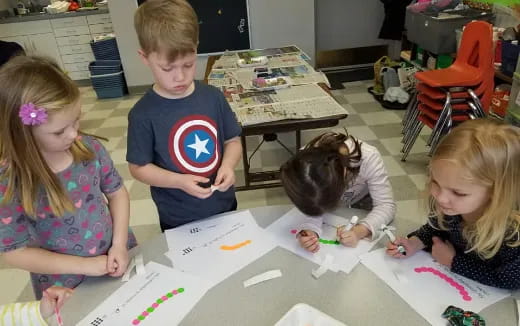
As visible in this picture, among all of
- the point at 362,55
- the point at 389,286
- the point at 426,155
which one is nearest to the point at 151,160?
the point at 389,286

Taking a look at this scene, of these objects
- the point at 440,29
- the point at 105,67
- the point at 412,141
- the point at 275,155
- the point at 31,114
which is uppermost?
the point at 31,114

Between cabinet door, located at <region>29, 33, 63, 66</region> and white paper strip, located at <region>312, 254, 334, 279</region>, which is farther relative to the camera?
cabinet door, located at <region>29, 33, 63, 66</region>

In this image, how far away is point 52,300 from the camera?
32.3 inches

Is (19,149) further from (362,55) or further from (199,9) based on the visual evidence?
(362,55)

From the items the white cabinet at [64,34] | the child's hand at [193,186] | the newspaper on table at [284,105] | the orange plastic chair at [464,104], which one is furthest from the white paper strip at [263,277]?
the white cabinet at [64,34]

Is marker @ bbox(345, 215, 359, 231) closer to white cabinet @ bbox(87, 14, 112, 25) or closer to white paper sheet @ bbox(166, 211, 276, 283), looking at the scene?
white paper sheet @ bbox(166, 211, 276, 283)

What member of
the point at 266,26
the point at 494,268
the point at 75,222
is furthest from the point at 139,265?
the point at 266,26

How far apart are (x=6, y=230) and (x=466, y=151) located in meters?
0.93

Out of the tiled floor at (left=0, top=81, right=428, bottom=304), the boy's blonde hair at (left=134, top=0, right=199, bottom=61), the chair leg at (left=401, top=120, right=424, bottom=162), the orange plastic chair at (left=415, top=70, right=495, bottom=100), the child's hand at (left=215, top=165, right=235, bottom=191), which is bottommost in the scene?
the tiled floor at (left=0, top=81, right=428, bottom=304)

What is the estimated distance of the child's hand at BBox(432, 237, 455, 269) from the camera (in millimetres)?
865

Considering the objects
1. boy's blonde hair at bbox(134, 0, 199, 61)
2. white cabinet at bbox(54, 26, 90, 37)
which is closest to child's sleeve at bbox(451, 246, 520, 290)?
boy's blonde hair at bbox(134, 0, 199, 61)

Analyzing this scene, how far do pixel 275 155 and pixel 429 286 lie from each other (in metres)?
2.00

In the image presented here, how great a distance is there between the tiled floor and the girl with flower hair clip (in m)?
1.07

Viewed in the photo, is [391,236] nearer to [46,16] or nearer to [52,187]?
[52,187]
